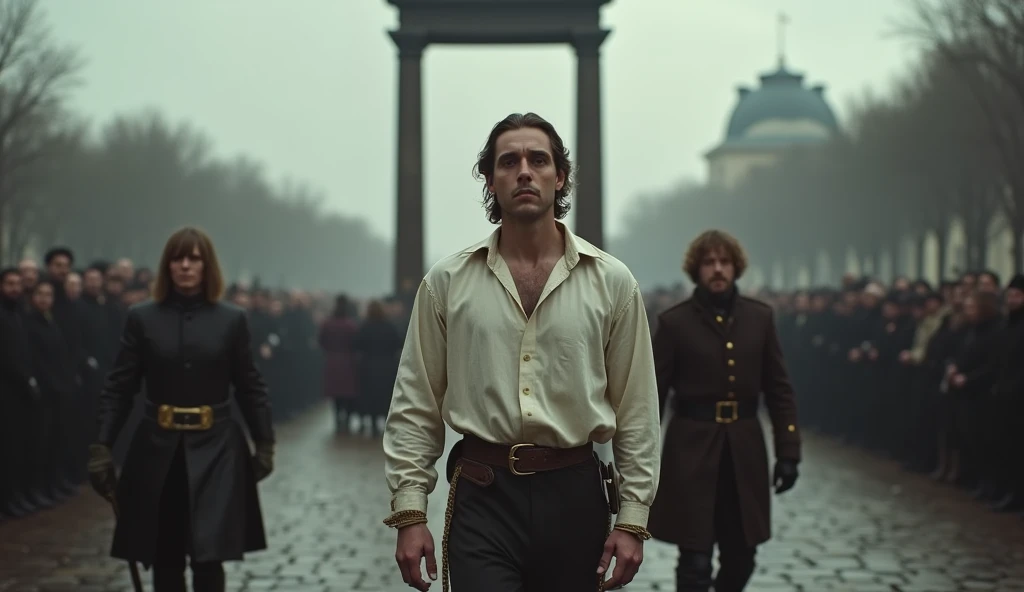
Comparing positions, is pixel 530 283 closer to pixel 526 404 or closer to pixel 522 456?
pixel 526 404

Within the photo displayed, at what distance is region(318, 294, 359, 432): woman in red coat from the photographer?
2208 cm

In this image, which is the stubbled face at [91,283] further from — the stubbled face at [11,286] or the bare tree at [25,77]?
the bare tree at [25,77]

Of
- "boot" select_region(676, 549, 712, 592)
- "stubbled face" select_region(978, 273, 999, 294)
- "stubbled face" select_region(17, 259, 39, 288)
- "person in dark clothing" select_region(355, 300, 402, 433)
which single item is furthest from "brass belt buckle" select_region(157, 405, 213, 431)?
"person in dark clothing" select_region(355, 300, 402, 433)

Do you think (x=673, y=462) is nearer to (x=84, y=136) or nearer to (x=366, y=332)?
(x=366, y=332)

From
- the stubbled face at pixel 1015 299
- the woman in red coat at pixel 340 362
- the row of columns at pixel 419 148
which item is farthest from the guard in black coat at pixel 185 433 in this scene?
the row of columns at pixel 419 148

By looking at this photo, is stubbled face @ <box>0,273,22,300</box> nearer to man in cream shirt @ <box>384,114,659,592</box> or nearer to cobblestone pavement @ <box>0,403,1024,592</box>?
cobblestone pavement @ <box>0,403,1024,592</box>

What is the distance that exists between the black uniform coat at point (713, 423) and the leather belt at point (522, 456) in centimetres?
262


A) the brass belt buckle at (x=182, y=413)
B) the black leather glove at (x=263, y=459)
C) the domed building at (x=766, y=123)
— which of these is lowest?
the black leather glove at (x=263, y=459)

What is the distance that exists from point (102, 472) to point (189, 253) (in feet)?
3.34

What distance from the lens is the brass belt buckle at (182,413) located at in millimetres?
6902

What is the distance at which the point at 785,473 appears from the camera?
726 cm

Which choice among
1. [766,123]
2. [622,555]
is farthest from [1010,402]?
[766,123]

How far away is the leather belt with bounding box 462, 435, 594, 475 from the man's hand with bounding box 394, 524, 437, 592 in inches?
10.6

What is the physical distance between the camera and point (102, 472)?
6.91 m
